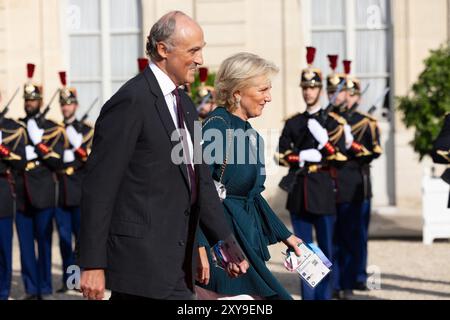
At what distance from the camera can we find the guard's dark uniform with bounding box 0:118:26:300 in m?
9.68

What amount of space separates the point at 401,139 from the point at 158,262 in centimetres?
1136

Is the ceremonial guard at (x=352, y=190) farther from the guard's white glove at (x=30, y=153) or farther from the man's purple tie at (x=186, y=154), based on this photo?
the man's purple tie at (x=186, y=154)

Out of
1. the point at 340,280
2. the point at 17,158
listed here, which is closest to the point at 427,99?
the point at 340,280

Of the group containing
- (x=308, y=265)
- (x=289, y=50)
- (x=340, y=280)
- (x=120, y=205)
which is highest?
(x=289, y=50)

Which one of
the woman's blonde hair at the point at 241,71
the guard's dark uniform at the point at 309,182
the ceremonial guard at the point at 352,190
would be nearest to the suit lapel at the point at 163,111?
the woman's blonde hair at the point at 241,71

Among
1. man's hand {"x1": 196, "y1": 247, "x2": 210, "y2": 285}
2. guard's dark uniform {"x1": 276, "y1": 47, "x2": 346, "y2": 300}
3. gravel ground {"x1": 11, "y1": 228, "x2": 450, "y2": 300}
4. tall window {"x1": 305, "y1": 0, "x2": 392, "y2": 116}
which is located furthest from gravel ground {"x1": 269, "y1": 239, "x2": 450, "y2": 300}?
man's hand {"x1": 196, "y1": 247, "x2": 210, "y2": 285}

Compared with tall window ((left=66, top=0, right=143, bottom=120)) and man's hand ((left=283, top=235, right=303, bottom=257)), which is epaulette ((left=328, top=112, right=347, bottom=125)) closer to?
man's hand ((left=283, top=235, right=303, bottom=257))

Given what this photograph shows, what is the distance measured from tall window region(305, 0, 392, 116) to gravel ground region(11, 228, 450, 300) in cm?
347

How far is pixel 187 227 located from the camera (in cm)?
451

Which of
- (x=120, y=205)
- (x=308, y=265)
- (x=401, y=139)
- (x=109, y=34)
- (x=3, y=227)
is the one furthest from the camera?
(x=109, y=34)

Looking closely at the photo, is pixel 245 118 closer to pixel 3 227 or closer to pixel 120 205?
pixel 120 205

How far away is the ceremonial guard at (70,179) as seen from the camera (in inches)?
415

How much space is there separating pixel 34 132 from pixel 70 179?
0.63 meters

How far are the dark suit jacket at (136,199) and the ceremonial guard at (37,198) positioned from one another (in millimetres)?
5664
